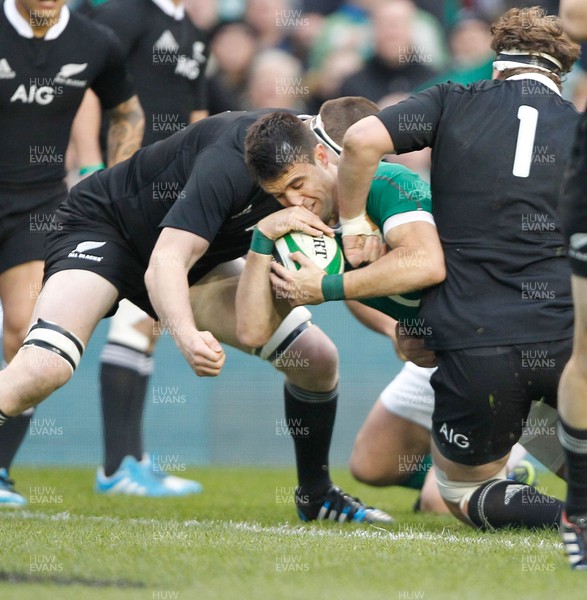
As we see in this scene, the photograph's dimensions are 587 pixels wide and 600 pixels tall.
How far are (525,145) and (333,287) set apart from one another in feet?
2.99

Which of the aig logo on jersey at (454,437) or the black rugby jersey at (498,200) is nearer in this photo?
the black rugby jersey at (498,200)

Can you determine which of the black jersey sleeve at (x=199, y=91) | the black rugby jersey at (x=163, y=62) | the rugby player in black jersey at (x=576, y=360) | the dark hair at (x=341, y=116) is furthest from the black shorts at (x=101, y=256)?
the black jersey sleeve at (x=199, y=91)

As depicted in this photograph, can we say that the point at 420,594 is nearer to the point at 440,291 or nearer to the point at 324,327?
the point at 440,291

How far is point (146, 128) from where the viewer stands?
7953 millimetres

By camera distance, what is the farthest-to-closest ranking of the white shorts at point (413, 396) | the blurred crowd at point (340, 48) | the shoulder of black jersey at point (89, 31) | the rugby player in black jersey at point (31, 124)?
the blurred crowd at point (340, 48) < the shoulder of black jersey at point (89, 31) < the rugby player in black jersey at point (31, 124) < the white shorts at point (413, 396)

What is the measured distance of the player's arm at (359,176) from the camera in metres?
4.41

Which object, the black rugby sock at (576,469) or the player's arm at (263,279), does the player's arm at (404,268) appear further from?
the black rugby sock at (576,469)

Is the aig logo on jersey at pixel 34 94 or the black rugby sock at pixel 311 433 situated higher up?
the aig logo on jersey at pixel 34 94

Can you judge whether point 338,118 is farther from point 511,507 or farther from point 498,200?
point 511,507

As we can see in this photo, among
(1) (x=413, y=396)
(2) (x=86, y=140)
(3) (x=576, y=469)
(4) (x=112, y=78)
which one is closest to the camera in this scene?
(3) (x=576, y=469)

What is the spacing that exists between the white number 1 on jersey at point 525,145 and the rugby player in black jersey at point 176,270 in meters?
0.83

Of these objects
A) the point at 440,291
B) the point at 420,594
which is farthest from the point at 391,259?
the point at 420,594

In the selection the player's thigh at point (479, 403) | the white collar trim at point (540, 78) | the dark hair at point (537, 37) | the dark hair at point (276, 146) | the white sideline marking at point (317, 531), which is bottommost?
the white sideline marking at point (317, 531)

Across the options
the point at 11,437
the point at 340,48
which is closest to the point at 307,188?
the point at 11,437
